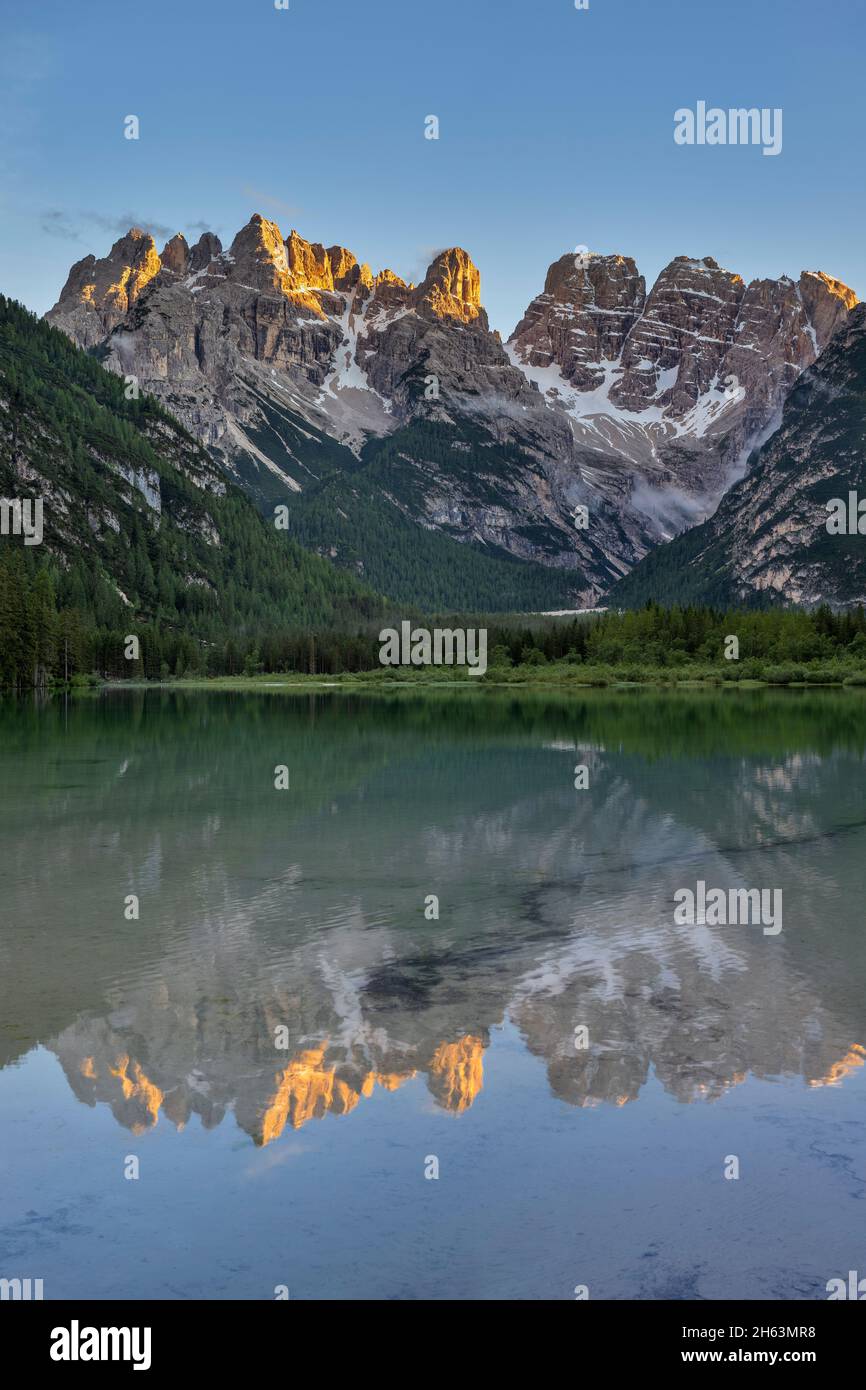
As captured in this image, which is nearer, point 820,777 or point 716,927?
point 716,927

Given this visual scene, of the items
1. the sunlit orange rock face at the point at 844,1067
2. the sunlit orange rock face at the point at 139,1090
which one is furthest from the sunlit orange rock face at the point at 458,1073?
the sunlit orange rock face at the point at 844,1067

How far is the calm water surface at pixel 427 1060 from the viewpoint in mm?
11125

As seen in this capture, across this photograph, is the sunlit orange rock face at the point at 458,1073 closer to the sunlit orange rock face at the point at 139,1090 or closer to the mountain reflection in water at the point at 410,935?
the mountain reflection in water at the point at 410,935

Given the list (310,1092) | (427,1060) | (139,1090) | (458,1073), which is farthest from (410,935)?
(139,1090)

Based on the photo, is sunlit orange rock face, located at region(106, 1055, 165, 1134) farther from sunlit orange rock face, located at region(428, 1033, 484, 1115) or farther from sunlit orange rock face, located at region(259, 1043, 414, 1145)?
sunlit orange rock face, located at region(428, 1033, 484, 1115)

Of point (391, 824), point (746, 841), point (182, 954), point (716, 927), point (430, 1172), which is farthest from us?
point (391, 824)

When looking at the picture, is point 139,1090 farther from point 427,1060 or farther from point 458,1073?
point 458,1073

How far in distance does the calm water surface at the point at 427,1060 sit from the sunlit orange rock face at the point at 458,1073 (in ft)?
0.20

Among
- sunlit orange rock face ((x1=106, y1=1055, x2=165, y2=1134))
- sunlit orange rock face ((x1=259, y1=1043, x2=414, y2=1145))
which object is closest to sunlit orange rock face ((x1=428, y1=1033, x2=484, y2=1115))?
sunlit orange rock face ((x1=259, y1=1043, x2=414, y2=1145))

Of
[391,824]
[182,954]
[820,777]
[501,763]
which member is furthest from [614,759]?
[182,954]

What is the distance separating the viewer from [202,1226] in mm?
11539

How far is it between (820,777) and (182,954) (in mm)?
37539
